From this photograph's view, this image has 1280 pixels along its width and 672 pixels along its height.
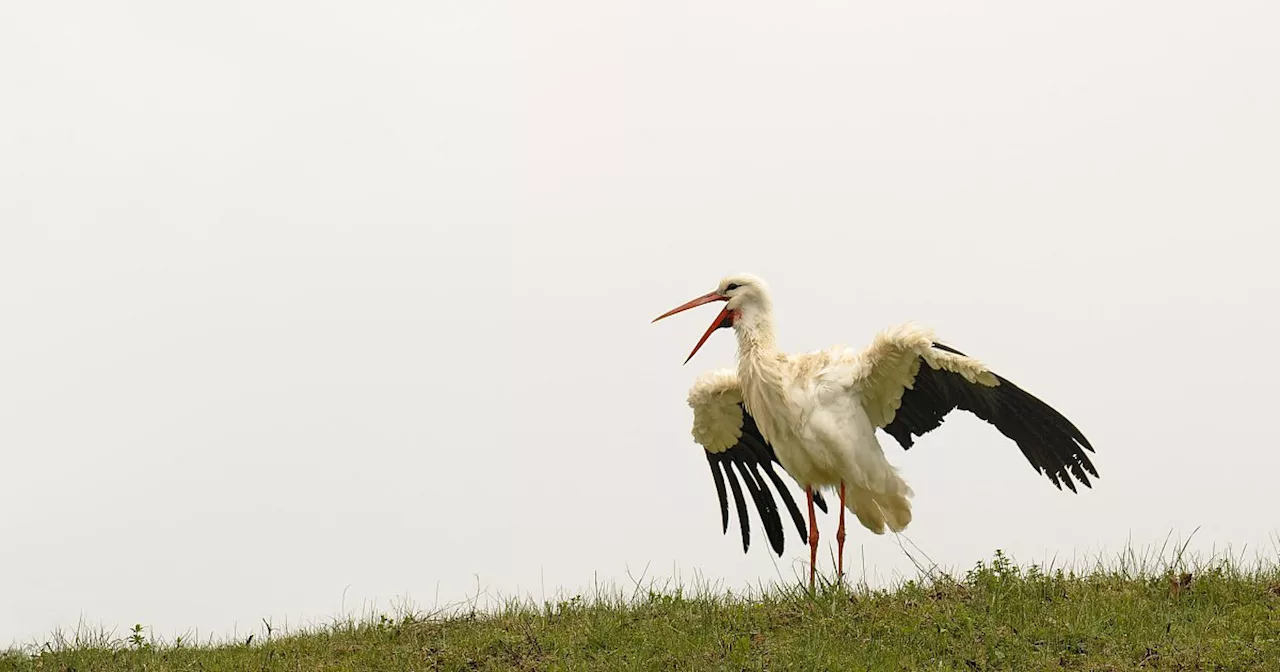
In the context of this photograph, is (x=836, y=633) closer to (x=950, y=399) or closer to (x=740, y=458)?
(x=950, y=399)

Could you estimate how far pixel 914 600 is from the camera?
23.4 feet

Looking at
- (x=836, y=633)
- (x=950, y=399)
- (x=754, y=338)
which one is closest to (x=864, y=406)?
(x=950, y=399)

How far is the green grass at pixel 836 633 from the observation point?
6.21 meters

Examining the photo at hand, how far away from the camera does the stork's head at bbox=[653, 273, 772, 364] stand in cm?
923

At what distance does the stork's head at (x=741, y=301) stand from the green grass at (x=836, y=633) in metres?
2.48

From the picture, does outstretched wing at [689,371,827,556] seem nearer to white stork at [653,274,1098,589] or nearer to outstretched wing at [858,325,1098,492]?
A: white stork at [653,274,1098,589]

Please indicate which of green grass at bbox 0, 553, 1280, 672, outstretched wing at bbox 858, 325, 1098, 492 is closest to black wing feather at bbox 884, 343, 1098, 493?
outstretched wing at bbox 858, 325, 1098, 492

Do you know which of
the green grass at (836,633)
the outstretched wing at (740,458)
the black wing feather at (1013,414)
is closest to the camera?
the green grass at (836,633)

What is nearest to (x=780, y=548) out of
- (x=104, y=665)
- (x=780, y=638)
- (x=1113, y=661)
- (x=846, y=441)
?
(x=846, y=441)

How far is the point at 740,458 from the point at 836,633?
3.92 meters

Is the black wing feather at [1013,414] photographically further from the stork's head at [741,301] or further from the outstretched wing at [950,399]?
the stork's head at [741,301]

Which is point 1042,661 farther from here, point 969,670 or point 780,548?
point 780,548

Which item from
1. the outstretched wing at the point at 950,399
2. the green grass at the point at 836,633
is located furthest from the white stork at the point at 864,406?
the green grass at the point at 836,633

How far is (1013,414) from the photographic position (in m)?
8.19
